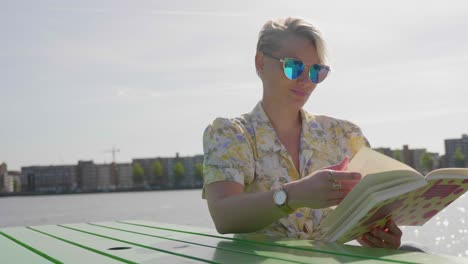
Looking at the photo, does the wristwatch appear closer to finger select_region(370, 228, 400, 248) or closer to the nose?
finger select_region(370, 228, 400, 248)

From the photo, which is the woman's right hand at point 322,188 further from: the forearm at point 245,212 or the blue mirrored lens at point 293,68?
the blue mirrored lens at point 293,68

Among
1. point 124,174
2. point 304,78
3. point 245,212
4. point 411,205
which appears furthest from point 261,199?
point 124,174

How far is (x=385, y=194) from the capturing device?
1.94m

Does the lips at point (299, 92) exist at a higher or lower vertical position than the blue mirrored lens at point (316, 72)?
lower

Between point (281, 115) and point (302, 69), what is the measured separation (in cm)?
32

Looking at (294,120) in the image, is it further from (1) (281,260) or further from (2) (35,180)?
(2) (35,180)

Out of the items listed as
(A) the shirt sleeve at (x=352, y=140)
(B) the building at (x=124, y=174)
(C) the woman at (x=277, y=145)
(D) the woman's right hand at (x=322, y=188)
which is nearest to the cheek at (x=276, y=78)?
(C) the woman at (x=277, y=145)

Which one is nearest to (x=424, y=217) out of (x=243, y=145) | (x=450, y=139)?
(x=243, y=145)

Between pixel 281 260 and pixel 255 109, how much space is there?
1296 millimetres

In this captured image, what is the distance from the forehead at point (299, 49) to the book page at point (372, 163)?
0.60 m

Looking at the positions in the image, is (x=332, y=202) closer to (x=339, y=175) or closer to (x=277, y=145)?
(x=339, y=175)

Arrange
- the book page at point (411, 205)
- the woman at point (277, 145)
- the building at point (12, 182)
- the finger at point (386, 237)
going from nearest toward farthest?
1. the book page at point (411, 205)
2. the finger at point (386, 237)
3. the woman at point (277, 145)
4. the building at point (12, 182)

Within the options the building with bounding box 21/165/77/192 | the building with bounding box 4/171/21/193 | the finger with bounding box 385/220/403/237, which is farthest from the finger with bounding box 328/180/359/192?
the building with bounding box 4/171/21/193

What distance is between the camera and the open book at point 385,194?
6.36 feet
